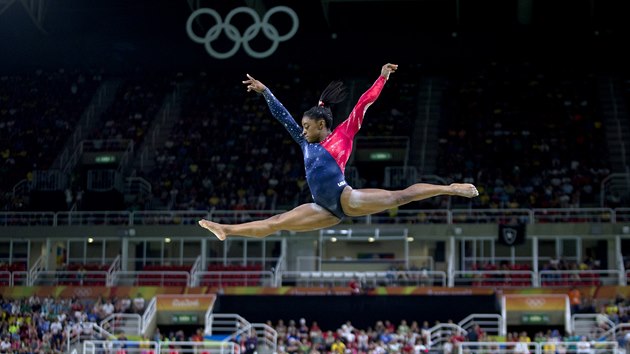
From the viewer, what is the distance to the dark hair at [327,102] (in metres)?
10.5

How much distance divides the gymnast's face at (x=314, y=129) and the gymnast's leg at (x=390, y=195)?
23.5 inches

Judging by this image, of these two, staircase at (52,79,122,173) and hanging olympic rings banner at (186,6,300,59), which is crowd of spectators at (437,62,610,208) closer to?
hanging olympic rings banner at (186,6,300,59)

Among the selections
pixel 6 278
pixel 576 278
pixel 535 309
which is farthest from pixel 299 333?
pixel 6 278

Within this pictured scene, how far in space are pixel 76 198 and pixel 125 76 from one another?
1023 cm

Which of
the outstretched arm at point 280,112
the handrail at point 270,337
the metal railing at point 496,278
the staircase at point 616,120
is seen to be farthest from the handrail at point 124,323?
the outstretched arm at point 280,112

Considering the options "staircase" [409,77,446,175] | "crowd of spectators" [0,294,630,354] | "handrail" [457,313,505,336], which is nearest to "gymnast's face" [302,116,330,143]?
"crowd of spectators" [0,294,630,354]

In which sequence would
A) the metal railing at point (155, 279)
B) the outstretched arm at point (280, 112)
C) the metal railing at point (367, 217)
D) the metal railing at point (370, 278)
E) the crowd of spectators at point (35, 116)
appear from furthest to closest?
the crowd of spectators at point (35, 116) → the metal railing at point (367, 217) → the metal railing at point (155, 279) → the metal railing at point (370, 278) → the outstretched arm at point (280, 112)

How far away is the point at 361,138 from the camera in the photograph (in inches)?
1571

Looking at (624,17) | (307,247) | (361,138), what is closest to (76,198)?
(307,247)

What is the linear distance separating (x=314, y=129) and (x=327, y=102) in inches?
13.8

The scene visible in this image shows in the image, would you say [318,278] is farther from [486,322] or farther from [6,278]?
[6,278]

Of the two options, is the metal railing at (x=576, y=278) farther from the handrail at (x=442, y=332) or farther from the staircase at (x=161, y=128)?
the staircase at (x=161, y=128)

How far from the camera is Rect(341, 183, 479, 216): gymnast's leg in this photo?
9961mm

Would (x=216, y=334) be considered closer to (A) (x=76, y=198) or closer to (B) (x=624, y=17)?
(A) (x=76, y=198)
